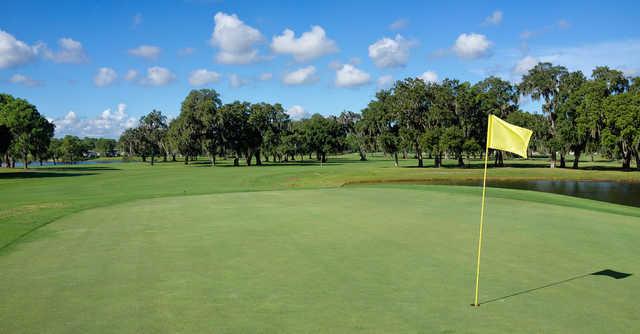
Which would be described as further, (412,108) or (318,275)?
(412,108)

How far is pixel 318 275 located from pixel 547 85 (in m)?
70.1

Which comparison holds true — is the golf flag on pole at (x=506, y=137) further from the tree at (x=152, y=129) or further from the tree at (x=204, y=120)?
the tree at (x=152, y=129)

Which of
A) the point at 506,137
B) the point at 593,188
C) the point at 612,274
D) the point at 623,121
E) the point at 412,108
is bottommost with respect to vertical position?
the point at 593,188

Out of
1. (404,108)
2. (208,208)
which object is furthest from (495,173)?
(208,208)

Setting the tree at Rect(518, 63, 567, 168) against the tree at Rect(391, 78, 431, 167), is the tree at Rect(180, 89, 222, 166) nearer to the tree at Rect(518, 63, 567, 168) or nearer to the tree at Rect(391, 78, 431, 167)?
the tree at Rect(391, 78, 431, 167)

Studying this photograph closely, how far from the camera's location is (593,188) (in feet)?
140

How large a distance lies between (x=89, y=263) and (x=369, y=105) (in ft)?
272

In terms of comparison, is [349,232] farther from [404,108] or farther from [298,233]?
[404,108]

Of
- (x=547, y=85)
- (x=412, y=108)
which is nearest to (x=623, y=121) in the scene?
(x=547, y=85)

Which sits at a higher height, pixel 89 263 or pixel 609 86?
pixel 609 86

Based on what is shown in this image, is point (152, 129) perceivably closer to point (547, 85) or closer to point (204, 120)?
point (204, 120)

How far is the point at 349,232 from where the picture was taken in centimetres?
1388

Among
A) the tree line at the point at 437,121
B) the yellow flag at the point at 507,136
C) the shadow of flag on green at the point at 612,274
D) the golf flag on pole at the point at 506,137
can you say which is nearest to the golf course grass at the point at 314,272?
the shadow of flag on green at the point at 612,274

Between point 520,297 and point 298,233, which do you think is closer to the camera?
point 520,297
